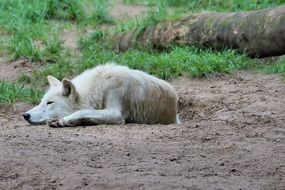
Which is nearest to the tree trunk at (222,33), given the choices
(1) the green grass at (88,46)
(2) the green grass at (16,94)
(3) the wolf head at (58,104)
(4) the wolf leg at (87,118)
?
(1) the green grass at (88,46)

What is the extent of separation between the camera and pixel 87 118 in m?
6.46

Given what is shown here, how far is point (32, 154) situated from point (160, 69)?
13.4 ft

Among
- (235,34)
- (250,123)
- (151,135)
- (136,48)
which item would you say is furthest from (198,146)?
(136,48)

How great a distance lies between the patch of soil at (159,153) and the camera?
4.19m

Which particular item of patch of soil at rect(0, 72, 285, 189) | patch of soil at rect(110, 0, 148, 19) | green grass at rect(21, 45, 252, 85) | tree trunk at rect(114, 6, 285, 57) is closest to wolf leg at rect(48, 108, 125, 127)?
patch of soil at rect(0, 72, 285, 189)

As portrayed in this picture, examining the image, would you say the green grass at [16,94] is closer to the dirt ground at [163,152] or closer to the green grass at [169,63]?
the dirt ground at [163,152]

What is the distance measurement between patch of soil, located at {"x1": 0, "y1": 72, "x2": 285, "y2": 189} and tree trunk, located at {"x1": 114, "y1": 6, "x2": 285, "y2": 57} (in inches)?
68.2

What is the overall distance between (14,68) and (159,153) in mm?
4624

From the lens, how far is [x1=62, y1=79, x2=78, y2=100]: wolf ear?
666 cm

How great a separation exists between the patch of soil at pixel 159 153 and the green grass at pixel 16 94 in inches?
23.8

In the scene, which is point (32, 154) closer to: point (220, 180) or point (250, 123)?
point (220, 180)

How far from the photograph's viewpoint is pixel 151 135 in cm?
570

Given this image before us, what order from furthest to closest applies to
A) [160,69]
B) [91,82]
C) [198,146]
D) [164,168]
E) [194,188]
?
[160,69], [91,82], [198,146], [164,168], [194,188]

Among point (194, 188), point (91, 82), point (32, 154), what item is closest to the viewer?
point (194, 188)
